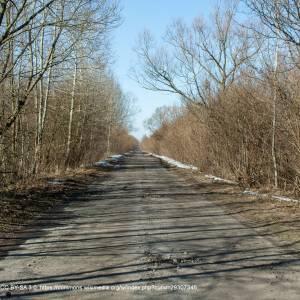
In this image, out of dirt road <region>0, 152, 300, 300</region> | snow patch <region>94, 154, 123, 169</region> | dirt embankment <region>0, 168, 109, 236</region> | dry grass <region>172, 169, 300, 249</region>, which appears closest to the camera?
dirt road <region>0, 152, 300, 300</region>

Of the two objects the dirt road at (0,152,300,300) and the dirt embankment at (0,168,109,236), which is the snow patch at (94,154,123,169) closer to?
the dirt embankment at (0,168,109,236)

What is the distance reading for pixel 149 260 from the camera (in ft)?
21.8

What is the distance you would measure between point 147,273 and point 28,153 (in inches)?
592

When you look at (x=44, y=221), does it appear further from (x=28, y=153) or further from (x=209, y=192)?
(x=28, y=153)

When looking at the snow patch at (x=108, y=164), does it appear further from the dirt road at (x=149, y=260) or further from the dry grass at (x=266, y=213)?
the dirt road at (x=149, y=260)

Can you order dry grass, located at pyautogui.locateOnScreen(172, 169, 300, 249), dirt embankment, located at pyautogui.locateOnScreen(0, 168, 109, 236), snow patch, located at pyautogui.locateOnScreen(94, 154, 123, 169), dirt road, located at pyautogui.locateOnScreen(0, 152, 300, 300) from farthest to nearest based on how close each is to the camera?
snow patch, located at pyautogui.locateOnScreen(94, 154, 123, 169), dirt embankment, located at pyautogui.locateOnScreen(0, 168, 109, 236), dry grass, located at pyautogui.locateOnScreen(172, 169, 300, 249), dirt road, located at pyautogui.locateOnScreen(0, 152, 300, 300)

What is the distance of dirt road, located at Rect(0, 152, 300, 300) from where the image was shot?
529cm

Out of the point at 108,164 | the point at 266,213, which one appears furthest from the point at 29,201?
the point at 108,164

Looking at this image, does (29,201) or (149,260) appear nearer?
A: (149,260)

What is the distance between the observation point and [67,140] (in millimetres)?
28406

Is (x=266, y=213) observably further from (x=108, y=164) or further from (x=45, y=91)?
(x=108, y=164)

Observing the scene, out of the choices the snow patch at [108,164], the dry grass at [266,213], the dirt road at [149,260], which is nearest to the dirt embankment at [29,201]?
the dirt road at [149,260]

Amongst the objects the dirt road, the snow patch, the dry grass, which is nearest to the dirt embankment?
the dirt road

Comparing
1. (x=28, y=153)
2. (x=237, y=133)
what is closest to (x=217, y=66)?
(x=237, y=133)
